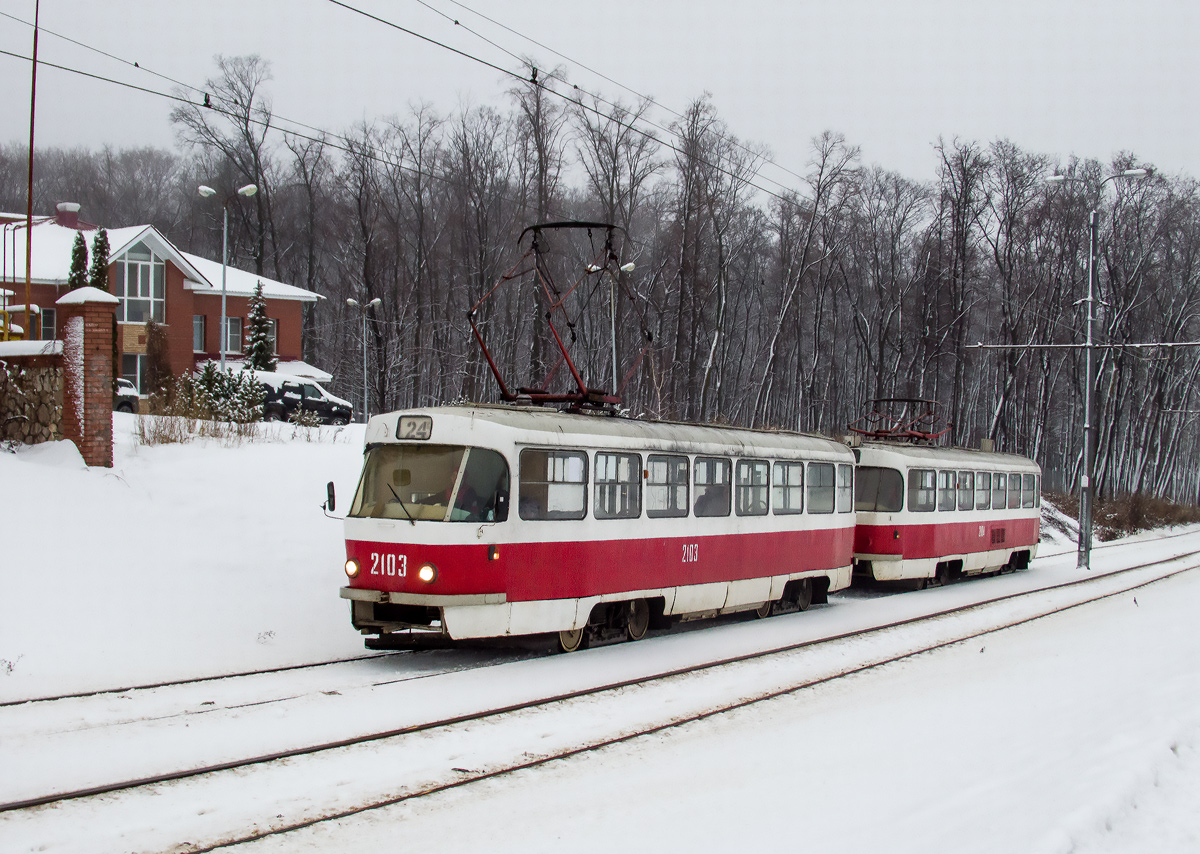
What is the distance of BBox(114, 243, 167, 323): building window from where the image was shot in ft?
152

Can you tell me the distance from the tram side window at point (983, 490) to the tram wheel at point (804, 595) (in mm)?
7273

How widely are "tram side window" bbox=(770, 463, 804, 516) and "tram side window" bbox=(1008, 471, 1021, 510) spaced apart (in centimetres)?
1056

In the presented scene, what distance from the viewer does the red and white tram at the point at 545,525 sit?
437 inches

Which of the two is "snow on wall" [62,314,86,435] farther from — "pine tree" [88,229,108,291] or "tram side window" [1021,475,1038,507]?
"pine tree" [88,229,108,291]

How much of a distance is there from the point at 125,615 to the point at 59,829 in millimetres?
6538

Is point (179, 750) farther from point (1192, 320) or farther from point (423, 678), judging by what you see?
point (1192, 320)

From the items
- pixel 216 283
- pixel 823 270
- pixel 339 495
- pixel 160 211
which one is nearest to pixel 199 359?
pixel 216 283

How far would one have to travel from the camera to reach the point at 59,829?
6305mm

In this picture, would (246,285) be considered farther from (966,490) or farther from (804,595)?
(804,595)

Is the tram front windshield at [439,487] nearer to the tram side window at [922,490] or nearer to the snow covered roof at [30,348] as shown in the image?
the snow covered roof at [30,348]

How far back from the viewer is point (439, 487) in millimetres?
11398

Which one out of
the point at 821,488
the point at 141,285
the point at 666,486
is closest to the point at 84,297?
the point at 666,486

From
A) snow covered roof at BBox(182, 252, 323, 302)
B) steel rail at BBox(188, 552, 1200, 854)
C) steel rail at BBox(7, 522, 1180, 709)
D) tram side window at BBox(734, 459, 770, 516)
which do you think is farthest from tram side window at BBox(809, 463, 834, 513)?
snow covered roof at BBox(182, 252, 323, 302)

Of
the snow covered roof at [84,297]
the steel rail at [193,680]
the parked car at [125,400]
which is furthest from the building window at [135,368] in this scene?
the steel rail at [193,680]
